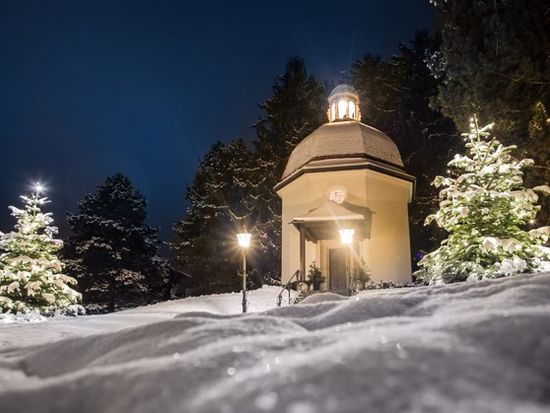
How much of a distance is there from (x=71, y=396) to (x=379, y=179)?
19.3 metres

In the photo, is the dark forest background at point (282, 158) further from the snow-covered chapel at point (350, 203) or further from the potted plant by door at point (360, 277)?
the potted plant by door at point (360, 277)

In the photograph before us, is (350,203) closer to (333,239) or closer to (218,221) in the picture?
(333,239)

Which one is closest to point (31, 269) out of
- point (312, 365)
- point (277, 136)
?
point (312, 365)

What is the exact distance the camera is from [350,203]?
62.5 ft

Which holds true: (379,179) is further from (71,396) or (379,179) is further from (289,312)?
(71,396)

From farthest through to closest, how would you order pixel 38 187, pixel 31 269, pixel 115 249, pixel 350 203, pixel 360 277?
pixel 115 249
pixel 350 203
pixel 360 277
pixel 38 187
pixel 31 269

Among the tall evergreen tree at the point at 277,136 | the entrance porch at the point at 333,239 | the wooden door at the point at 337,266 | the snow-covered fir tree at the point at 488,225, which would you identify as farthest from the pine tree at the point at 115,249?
the snow-covered fir tree at the point at 488,225

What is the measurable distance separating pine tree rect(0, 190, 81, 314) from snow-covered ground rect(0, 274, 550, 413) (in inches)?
447

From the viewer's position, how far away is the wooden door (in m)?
19.1

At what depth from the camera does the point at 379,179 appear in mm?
19812

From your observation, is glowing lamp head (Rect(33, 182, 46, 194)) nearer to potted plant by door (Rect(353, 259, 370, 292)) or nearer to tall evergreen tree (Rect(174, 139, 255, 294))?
potted plant by door (Rect(353, 259, 370, 292))

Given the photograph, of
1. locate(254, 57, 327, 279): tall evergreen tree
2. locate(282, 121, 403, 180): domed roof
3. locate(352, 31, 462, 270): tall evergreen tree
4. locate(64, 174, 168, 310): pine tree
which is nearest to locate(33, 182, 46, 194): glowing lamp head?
locate(282, 121, 403, 180): domed roof

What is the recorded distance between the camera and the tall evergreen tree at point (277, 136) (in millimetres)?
30219

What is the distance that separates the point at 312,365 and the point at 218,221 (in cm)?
3188
